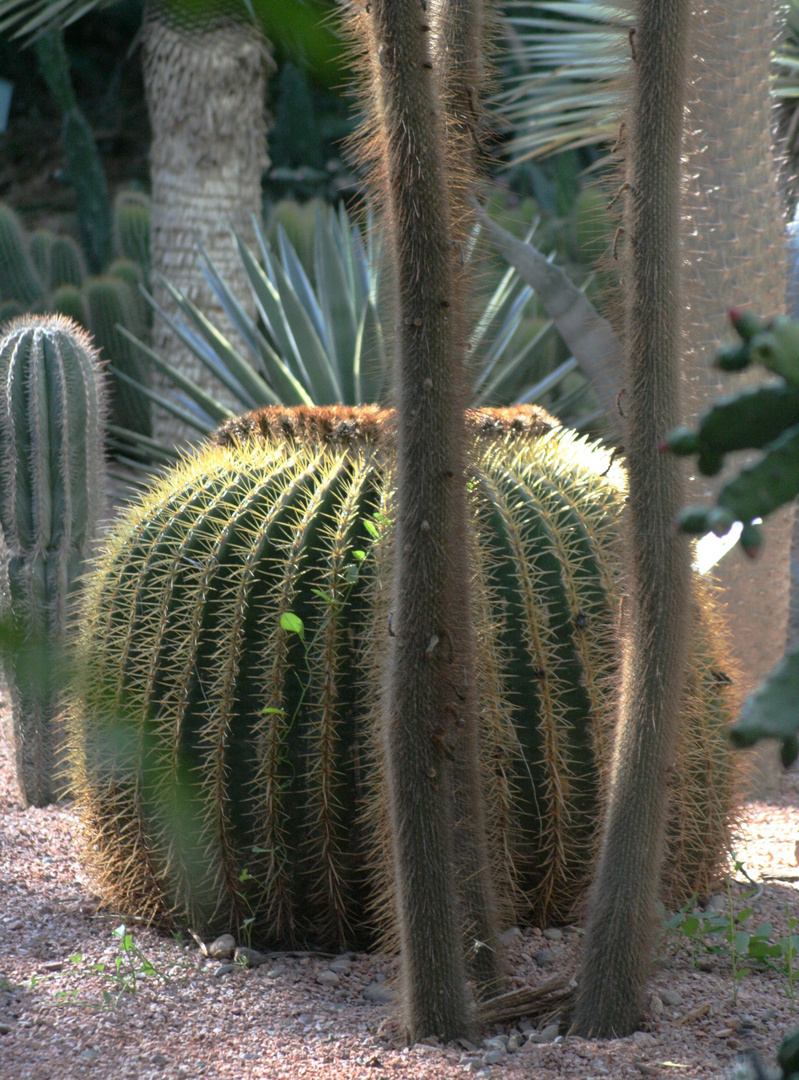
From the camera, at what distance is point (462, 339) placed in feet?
4.99

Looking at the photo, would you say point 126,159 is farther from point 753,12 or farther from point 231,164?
point 753,12

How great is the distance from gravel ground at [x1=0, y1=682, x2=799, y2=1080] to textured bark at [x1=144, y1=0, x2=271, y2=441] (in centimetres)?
446

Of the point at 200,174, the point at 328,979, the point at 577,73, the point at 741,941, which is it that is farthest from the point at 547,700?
the point at 200,174

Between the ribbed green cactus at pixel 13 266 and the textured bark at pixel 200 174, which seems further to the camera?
the ribbed green cactus at pixel 13 266

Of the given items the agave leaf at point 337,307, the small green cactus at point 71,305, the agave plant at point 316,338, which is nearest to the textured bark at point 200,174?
the small green cactus at point 71,305

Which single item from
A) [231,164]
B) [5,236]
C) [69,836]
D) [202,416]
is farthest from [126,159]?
[69,836]

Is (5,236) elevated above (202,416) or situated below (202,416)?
above

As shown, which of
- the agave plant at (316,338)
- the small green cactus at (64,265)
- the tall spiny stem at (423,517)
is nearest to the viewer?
the tall spiny stem at (423,517)

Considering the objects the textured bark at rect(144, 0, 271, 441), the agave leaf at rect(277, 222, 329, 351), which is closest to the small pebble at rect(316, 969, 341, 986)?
the agave leaf at rect(277, 222, 329, 351)

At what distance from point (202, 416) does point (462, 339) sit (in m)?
3.96

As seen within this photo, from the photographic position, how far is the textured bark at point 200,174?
6.19 meters

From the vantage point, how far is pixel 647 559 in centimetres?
146

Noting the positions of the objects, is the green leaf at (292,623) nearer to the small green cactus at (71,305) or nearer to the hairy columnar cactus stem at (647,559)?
the hairy columnar cactus stem at (647,559)

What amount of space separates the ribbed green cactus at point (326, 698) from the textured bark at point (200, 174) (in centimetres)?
414
